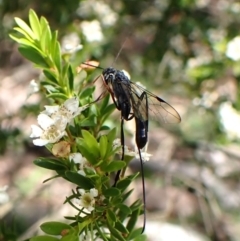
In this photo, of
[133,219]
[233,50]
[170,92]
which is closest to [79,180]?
[133,219]

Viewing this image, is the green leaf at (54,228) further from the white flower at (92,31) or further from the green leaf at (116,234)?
the white flower at (92,31)

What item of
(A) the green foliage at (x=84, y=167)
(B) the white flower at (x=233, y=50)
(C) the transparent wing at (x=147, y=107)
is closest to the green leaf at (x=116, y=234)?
(A) the green foliage at (x=84, y=167)

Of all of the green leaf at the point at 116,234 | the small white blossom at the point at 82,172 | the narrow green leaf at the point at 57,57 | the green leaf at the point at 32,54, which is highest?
the narrow green leaf at the point at 57,57

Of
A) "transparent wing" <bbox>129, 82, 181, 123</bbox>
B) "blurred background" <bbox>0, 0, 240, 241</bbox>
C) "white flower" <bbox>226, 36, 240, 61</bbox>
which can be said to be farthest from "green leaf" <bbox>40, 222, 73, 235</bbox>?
"white flower" <bbox>226, 36, 240, 61</bbox>

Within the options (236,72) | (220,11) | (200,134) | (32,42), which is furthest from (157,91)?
(32,42)

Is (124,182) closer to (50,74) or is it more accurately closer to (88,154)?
(88,154)

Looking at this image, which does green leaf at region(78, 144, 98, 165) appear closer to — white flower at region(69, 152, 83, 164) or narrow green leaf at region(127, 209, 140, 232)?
white flower at region(69, 152, 83, 164)
